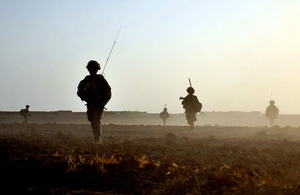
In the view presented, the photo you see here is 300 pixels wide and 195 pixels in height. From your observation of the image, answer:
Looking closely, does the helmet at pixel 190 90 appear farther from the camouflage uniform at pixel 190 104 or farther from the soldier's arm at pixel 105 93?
the soldier's arm at pixel 105 93

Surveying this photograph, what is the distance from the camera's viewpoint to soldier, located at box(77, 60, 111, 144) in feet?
40.2

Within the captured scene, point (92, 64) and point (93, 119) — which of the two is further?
point (92, 64)

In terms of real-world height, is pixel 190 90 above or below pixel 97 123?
above

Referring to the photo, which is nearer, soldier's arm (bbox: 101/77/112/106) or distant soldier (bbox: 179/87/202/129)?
soldier's arm (bbox: 101/77/112/106)

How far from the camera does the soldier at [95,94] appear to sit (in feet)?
40.2

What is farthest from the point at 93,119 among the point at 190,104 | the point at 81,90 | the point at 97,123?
the point at 190,104

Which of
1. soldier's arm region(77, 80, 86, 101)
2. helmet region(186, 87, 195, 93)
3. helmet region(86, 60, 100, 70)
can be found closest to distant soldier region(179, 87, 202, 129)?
helmet region(186, 87, 195, 93)

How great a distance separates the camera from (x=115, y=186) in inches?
243

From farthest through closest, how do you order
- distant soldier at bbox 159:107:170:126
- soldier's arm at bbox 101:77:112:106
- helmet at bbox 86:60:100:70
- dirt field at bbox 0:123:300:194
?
distant soldier at bbox 159:107:170:126, helmet at bbox 86:60:100:70, soldier's arm at bbox 101:77:112:106, dirt field at bbox 0:123:300:194

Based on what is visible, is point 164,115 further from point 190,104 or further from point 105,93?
point 105,93

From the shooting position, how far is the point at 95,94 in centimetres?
1231

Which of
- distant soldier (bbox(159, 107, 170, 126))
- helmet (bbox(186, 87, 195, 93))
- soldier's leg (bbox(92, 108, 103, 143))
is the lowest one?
soldier's leg (bbox(92, 108, 103, 143))

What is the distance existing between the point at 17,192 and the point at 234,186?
3.05m

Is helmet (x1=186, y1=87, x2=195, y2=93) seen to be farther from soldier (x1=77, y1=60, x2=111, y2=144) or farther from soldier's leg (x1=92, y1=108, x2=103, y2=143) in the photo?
soldier's leg (x1=92, y1=108, x2=103, y2=143)
